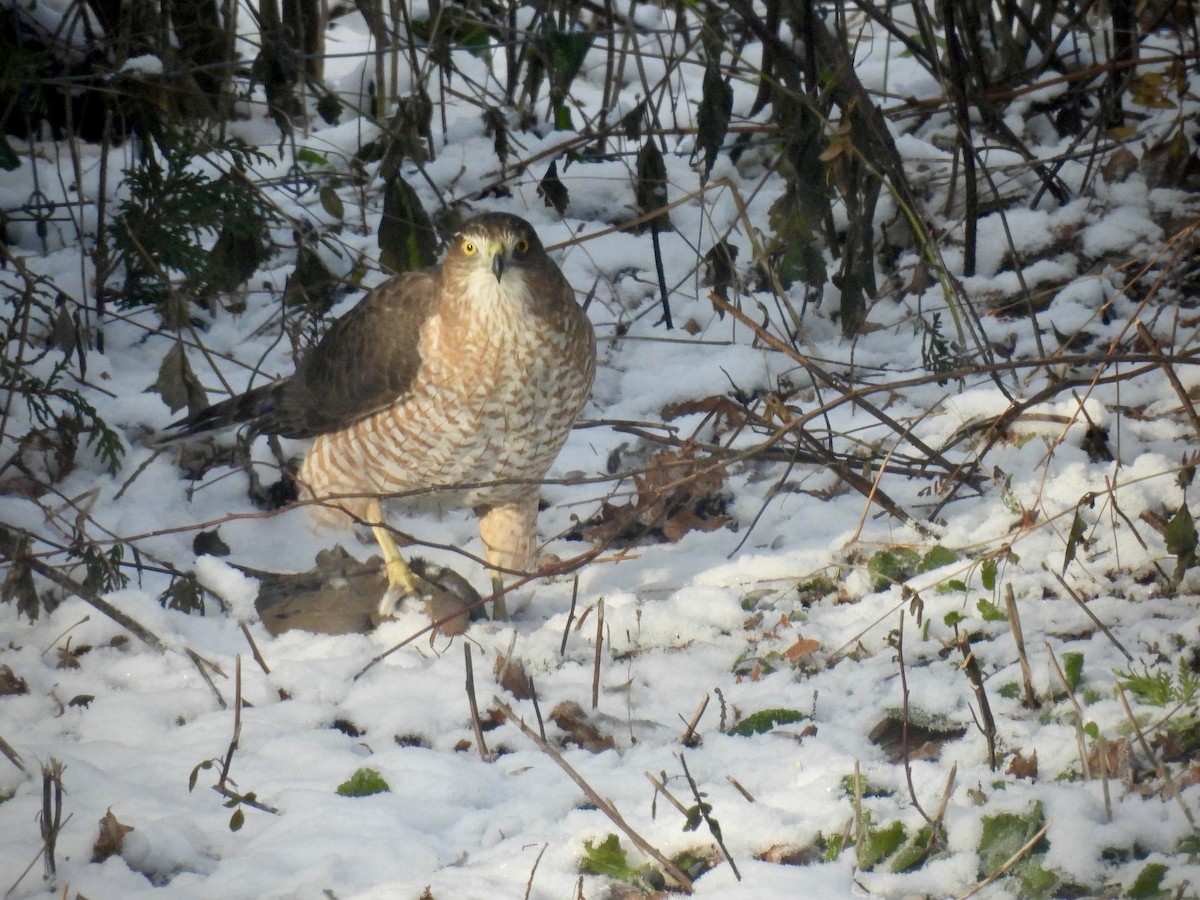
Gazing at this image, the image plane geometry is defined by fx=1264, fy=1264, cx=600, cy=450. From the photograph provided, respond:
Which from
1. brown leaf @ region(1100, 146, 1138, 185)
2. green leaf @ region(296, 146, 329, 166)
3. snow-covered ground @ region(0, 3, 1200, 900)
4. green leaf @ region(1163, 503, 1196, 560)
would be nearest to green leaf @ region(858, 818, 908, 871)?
snow-covered ground @ region(0, 3, 1200, 900)

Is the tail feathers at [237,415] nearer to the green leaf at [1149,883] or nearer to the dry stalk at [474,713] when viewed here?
the dry stalk at [474,713]

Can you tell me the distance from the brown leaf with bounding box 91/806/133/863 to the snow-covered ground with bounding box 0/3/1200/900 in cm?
2

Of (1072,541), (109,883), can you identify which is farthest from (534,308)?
(109,883)

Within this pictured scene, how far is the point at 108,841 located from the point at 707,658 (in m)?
1.53

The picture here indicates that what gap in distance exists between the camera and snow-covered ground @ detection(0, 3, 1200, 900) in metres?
2.38

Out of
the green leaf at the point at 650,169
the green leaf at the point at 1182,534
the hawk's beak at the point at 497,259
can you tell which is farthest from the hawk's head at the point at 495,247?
the green leaf at the point at 1182,534

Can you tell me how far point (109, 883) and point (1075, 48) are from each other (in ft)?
18.0

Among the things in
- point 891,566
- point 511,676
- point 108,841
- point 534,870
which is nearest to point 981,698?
point 534,870

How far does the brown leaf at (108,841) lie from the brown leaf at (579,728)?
1.00 m

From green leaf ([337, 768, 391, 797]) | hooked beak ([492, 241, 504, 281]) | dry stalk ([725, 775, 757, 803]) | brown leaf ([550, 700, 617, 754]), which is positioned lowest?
green leaf ([337, 768, 391, 797])

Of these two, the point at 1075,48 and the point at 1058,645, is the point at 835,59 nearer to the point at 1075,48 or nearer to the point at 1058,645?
the point at 1058,645

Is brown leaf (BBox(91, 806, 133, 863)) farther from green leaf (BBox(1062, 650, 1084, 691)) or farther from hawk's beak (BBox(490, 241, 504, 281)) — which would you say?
green leaf (BBox(1062, 650, 1084, 691))

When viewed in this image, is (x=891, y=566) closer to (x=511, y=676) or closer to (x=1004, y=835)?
(x=511, y=676)

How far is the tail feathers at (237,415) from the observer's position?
4.43 metres
